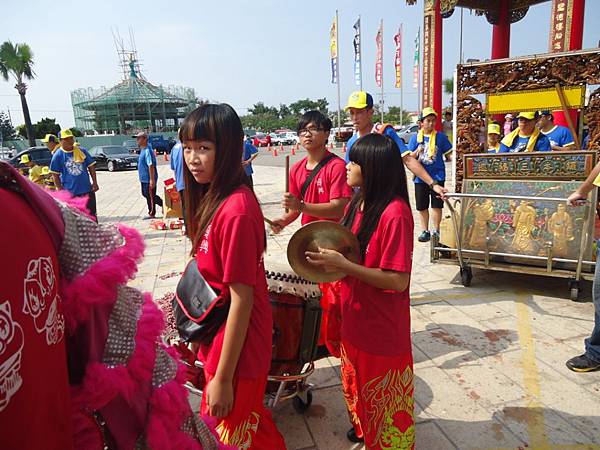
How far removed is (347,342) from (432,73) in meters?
15.1

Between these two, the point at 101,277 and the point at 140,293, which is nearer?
the point at 101,277

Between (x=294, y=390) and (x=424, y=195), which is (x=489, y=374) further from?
(x=424, y=195)

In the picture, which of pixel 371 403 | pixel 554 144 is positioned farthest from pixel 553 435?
pixel 554 144

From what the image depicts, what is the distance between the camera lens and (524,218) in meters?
4.07

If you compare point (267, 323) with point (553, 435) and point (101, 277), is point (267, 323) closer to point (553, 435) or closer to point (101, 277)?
point (101, 277)

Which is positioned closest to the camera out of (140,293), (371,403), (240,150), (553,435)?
(140,293)

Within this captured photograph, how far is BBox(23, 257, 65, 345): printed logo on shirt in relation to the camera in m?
0.61

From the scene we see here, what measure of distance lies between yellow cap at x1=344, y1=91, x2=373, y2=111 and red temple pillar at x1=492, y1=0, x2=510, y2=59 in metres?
11.2

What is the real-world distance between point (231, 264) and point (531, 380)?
7.99 feet

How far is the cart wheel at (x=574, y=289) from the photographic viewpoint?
12.6 ft

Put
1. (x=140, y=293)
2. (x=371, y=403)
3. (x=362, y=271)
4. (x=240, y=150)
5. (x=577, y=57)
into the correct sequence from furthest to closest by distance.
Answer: (x=577, y=57)
(x=371, y=403)
(x=362, y=271)
(x=240, y=150)
(x=140, y=293)

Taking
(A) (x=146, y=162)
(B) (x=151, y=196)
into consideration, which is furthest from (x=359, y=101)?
(B) (x=151, y=196)

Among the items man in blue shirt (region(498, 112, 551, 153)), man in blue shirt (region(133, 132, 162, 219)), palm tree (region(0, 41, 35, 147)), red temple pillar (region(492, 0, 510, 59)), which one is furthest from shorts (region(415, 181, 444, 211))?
palm tree (region(0, 41, 35, 147))

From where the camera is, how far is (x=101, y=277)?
0.76 metres
